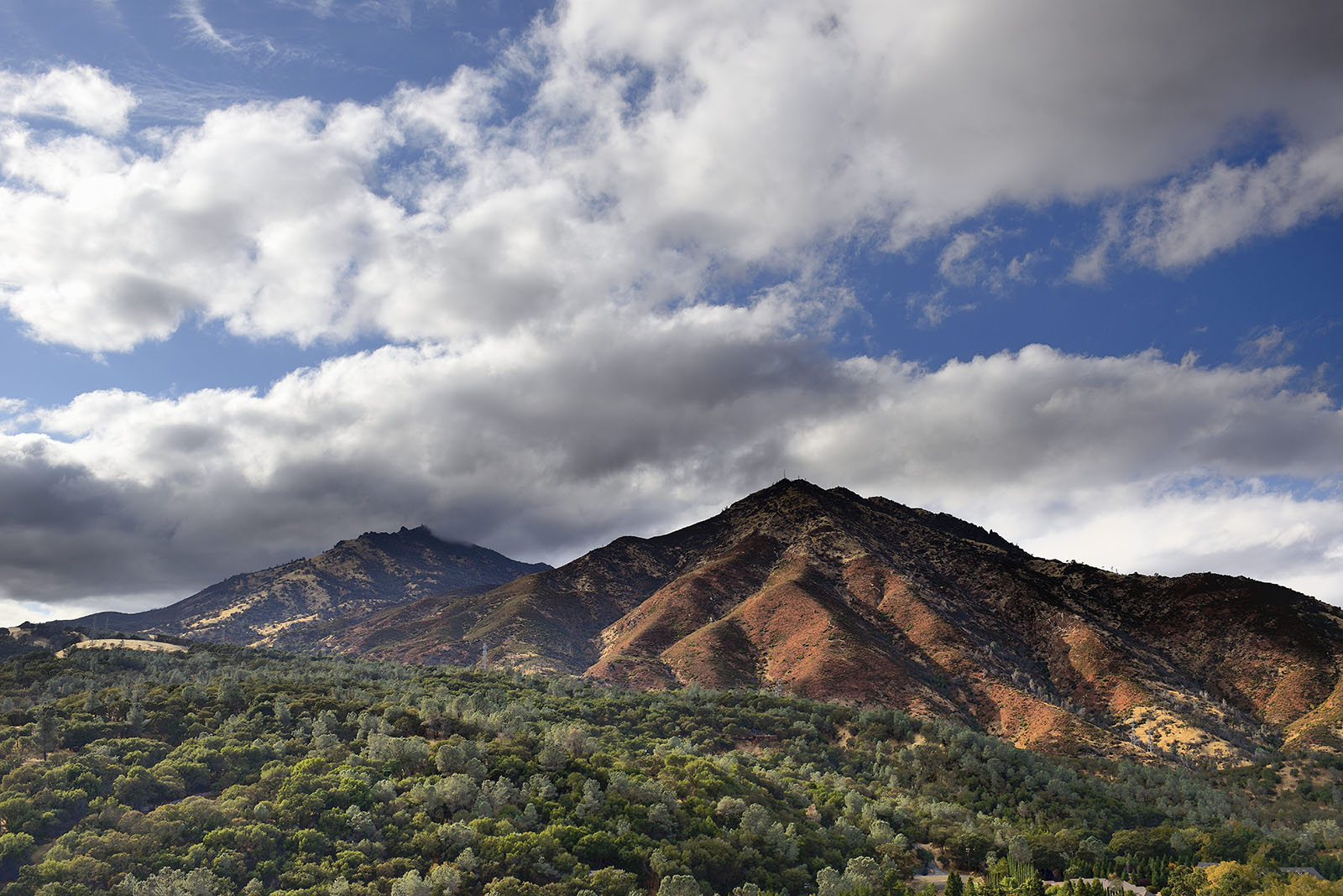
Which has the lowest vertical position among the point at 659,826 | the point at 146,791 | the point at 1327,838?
the point at 1327,838

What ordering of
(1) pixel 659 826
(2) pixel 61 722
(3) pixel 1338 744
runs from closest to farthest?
(1) pixel 659 826, (2) pixel 61 722, (3) pixel 1338 744

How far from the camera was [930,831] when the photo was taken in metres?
82.9

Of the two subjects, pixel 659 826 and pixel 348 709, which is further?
pixel 348 709

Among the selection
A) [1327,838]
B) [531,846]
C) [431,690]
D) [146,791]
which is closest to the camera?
[531,846]

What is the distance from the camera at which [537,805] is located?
70.8 meters

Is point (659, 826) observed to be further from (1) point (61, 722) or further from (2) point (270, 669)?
(2) point (270, 669)

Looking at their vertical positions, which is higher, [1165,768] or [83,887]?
[83,887]

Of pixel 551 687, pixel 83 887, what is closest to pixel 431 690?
pixel 551 687

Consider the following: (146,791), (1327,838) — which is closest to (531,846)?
(146,791)

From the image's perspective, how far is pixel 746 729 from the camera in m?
128

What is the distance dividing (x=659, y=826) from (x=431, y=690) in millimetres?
66712

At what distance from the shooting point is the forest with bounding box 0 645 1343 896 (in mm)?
57188

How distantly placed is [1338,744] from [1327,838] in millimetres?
62008

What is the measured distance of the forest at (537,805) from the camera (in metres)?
57.2
